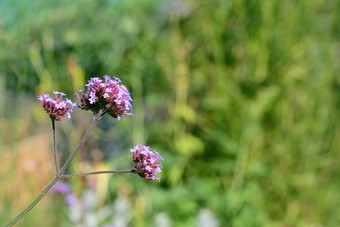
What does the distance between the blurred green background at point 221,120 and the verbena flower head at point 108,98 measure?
6.46ft

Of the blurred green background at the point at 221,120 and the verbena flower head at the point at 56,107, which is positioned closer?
the verbena flower head at the point at 56,107

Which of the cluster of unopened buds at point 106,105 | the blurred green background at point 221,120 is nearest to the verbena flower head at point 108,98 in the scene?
the cluster of unopened buds at point 106,105

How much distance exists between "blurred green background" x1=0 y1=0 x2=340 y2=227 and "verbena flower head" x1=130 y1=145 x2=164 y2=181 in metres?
1.94

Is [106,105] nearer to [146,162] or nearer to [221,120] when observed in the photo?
[146,162]

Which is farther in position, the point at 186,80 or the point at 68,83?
the point at 68,83

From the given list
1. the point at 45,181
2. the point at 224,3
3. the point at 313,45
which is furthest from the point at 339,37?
the point at 45,181

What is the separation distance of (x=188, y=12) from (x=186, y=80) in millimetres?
608

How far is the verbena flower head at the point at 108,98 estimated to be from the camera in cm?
65

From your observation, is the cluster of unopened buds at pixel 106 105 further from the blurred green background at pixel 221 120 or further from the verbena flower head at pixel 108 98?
the blurred green background at pixel 221 120

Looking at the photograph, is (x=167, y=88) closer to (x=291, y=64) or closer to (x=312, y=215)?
(x=291, y=64)

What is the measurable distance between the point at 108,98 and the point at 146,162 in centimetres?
10

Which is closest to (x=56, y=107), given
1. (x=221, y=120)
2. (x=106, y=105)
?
(x=106, y=105)

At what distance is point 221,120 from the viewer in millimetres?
2939

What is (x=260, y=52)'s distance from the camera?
116 inches
